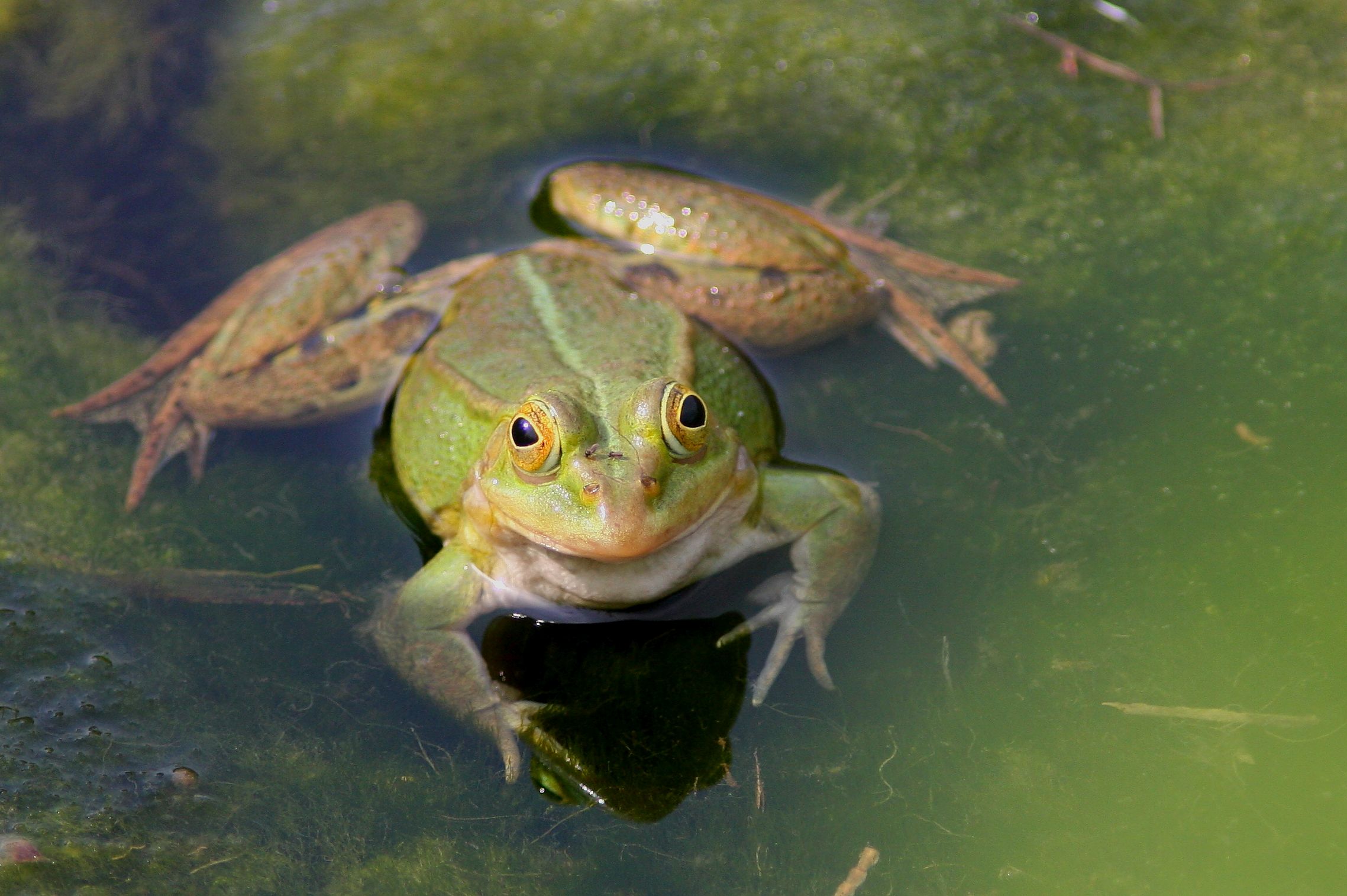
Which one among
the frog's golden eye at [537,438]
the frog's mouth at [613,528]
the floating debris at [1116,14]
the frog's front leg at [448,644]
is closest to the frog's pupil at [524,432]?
the frog's golden eye at [537,438]

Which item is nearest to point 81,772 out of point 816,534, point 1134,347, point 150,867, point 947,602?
point 150,867

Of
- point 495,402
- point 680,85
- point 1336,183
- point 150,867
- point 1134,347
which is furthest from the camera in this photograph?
point 680,85

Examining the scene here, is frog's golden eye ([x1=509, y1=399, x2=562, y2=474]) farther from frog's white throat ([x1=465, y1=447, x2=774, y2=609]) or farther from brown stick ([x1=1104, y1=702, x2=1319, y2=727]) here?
brown stick ([x1=1104, y1=702, x2=1319, y2=727])

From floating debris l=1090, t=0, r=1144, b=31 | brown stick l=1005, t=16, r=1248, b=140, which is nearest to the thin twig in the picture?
brown stick l=1005, t=16, r=1248, b=140

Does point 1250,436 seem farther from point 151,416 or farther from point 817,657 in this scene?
point 151,416

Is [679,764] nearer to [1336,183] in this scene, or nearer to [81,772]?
[81,772]

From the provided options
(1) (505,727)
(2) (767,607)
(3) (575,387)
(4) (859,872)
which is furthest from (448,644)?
(4) (859,872)
